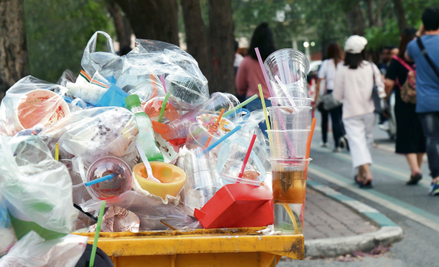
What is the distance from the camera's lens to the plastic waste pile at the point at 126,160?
1.65 m

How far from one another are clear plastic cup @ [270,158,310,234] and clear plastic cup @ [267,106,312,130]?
171 mm

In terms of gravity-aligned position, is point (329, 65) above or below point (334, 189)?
above

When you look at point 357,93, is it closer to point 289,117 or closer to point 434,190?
point 434,190

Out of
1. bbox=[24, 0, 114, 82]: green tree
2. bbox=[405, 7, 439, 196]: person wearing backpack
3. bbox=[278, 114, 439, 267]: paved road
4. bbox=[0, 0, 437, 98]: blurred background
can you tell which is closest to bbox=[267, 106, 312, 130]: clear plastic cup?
bbox=[278, 114, 439, 267]: paved road

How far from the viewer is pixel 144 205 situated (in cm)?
230

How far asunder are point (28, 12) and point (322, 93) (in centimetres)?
633

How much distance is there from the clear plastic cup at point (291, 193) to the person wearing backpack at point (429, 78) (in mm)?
4396

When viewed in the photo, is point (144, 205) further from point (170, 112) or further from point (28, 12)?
point (28, 12)

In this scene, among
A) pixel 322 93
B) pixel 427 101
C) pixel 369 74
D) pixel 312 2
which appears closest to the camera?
pixel 427 101

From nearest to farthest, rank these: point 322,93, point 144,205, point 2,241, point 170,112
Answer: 1. point 2,241
2. point 144,205
3. point 170,112
4. point 322,93

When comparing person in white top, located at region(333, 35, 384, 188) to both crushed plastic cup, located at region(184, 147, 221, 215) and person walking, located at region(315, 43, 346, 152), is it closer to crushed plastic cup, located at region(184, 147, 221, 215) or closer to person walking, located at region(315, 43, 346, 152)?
person walking, located at region(315, 43, 346, 152)

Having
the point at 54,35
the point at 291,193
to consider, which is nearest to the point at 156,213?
the point at 291,193

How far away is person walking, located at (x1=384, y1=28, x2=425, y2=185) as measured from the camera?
6.75 m

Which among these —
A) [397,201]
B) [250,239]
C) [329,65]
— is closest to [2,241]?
[250,239]
